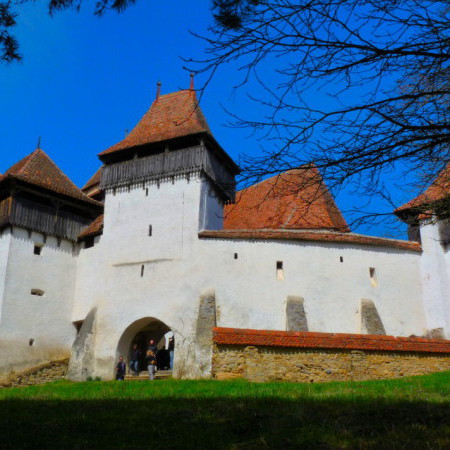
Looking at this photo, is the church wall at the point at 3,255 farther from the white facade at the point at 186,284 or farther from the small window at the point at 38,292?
the small window at the point at 38,292

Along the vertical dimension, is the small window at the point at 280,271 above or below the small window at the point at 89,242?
below

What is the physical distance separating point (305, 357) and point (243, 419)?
5662 mm

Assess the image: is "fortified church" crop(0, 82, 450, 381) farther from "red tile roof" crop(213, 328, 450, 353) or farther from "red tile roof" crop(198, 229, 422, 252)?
"red tile roof" crop(213, 328, 450, 353)

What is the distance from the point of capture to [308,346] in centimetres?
1298

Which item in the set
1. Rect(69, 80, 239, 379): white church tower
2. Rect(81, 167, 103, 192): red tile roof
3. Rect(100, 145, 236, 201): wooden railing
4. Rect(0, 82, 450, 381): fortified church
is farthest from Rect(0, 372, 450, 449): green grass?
Rect(81, 167, 103, 192): red tile roof

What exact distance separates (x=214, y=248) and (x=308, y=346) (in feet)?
23.2

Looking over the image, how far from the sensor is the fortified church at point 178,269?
18641 mm

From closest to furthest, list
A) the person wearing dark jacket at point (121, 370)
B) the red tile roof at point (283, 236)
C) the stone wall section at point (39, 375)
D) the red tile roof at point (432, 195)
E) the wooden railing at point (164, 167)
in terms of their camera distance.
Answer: the red tile roof at point (432, 195), the person wearing dark jacket at point (121, 370), the red tile roof at point (283, 236), the stone wall section at point (39, 375), the wooden railing at point (164, 167)

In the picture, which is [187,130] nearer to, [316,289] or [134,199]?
[134,199]

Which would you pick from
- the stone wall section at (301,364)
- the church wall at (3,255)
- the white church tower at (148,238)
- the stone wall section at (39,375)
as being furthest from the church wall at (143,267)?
the stone wall section at (301,364)

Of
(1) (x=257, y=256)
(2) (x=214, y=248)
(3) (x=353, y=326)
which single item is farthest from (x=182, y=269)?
(3) (x=353, y=326)

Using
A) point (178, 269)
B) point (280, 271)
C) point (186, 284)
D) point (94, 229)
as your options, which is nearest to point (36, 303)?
point (94, 229)

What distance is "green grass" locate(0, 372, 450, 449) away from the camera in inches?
251

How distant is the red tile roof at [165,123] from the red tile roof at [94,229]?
2813 millimetres
